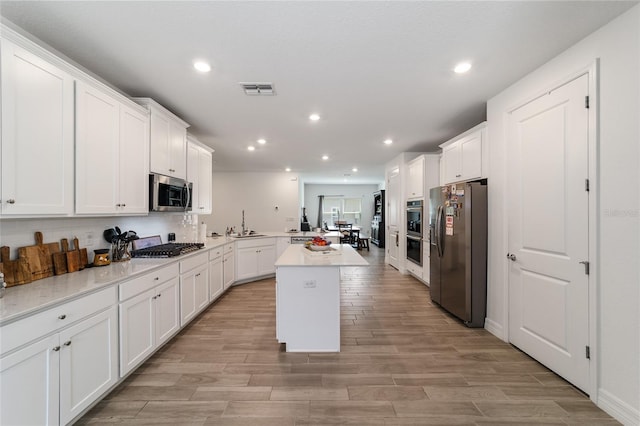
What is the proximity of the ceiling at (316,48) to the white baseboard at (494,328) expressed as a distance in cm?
251

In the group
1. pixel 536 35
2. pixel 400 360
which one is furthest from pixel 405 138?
pixel 400 360

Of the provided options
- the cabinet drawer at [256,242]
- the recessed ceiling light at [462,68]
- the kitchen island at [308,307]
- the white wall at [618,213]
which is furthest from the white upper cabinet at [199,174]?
the white wall at [618,213]

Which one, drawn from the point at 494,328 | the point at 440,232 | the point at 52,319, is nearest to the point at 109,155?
the point at 52,319

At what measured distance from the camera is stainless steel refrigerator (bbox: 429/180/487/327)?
9.32 ft

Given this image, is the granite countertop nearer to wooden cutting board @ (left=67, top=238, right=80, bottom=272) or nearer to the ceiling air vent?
wooden cutting board @ (left=67, top=238, right=80, bottom=272)

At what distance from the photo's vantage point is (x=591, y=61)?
5.92ft

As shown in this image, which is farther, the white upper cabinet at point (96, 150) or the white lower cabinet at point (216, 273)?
the white lower cabinet at point (216, 273)

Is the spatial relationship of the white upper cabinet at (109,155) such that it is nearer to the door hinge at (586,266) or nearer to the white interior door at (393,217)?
the door hinge at (586,266)

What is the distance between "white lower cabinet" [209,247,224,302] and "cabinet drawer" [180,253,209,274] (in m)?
0.20

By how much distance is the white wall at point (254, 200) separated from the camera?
300 inches

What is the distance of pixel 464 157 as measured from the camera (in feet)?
10.9

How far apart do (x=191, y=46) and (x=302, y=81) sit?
3.12 ft

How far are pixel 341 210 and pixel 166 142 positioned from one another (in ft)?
29.1

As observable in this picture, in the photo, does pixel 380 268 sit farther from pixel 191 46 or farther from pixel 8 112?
pixel 8 112
